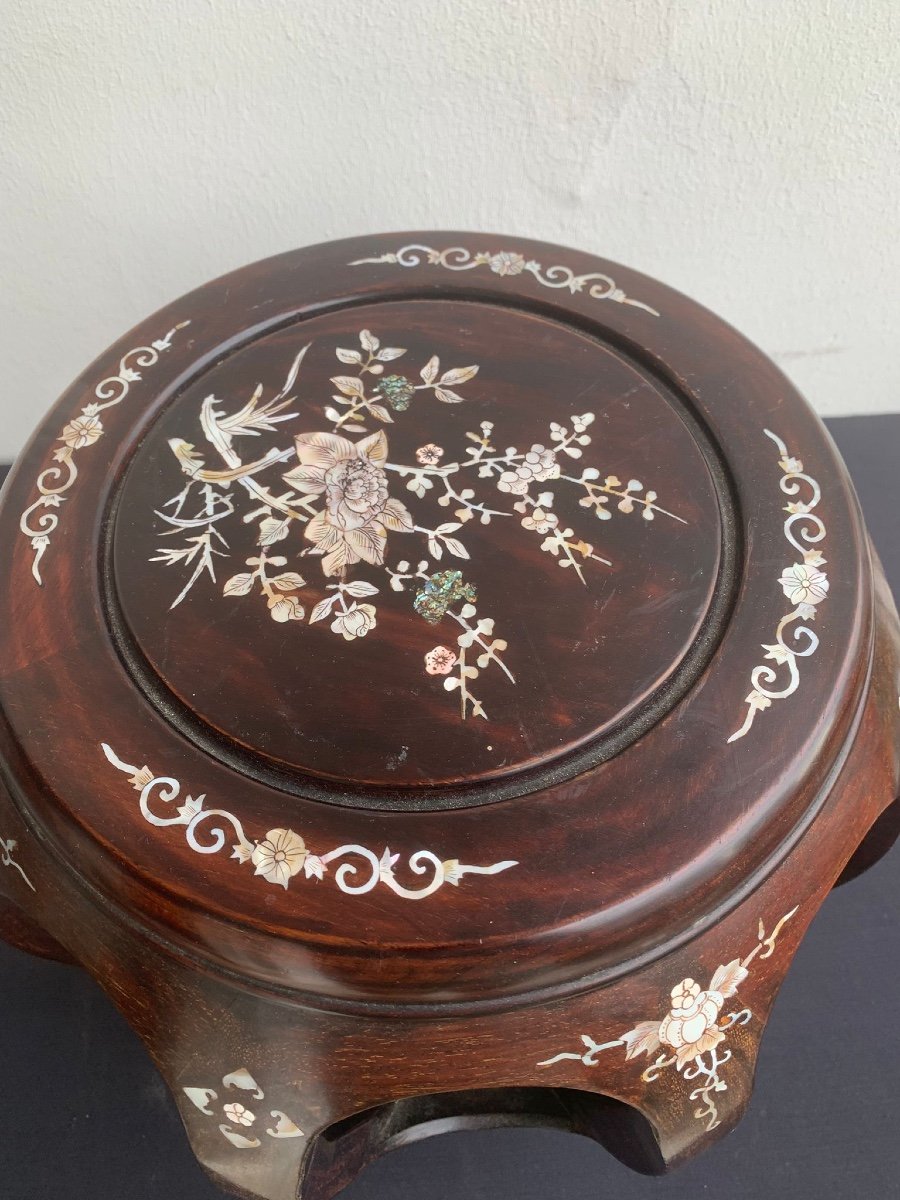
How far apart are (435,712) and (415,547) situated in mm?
155

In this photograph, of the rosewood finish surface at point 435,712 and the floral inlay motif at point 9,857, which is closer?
the rosewood finish surface at point 435,712

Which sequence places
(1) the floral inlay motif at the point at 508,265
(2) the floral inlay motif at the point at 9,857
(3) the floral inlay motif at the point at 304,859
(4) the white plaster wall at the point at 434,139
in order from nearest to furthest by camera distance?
(3) the floral inlay motif at the point at 304,859 → (2) the floral inlay motif at the point at 9,857 → (1) the floral inlay motif at the point at 508,265 → (4) the white plaster wall at the point at 434,139

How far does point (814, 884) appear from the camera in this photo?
77 centimetres

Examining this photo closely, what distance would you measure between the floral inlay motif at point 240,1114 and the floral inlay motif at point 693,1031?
207 millimetres

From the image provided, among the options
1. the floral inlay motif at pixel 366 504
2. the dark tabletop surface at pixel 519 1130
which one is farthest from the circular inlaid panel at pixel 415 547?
the dark tabletop surface at pixel 519 1130

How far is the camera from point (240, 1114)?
779mm

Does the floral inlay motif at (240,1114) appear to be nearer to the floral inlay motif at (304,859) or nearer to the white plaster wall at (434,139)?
the floral inlay motif at (304,859)

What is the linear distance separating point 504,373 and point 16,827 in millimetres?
557

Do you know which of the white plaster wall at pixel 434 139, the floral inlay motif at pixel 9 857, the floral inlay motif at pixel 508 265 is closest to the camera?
the floral inlay motif at pixel 9 857

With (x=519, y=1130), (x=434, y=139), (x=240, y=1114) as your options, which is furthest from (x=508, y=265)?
(x=519, y=1130)

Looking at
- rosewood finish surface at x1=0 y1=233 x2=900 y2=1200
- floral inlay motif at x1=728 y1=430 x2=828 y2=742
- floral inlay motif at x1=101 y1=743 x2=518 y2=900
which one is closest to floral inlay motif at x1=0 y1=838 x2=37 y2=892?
rosewood finish surface at x1=0 y1=233 x2=900 y2=1200

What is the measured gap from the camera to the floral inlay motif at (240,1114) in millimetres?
756

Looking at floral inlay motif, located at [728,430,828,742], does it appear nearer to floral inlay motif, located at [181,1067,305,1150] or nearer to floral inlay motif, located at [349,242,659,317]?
floral inlay motif, located at [349,242,659,317]

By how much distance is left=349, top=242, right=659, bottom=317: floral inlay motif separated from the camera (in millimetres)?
1005
